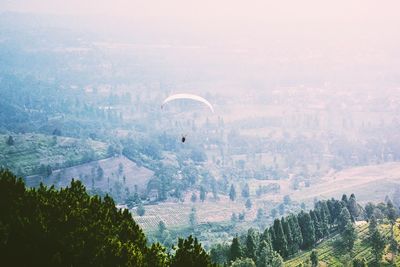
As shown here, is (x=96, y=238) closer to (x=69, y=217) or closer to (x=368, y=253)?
(x=69, y=217)

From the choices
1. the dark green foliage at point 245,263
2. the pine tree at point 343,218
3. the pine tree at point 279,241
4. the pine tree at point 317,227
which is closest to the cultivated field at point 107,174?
the pine tree at point 343,218

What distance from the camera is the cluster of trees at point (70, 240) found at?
23953mm

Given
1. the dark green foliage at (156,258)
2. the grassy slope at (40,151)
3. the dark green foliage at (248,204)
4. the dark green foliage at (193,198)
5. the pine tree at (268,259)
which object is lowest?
the pine tree at (268,259)

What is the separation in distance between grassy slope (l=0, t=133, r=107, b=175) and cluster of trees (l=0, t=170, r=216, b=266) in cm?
12458

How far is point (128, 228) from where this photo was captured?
1131 inches

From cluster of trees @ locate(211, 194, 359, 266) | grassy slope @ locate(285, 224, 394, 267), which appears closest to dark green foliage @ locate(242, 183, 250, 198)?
cluster of trees @ locate(211, 194, 359, 266)

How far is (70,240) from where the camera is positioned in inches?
960

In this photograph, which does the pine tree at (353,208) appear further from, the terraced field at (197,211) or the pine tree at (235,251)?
the terraced field at (197,211)

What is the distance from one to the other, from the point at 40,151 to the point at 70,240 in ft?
488

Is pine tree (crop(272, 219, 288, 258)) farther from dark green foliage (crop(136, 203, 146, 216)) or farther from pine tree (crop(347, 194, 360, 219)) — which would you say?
dark green foliage (crop(136, 203, 146, 216))

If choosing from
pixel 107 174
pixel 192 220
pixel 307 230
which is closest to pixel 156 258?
pixel 307 230

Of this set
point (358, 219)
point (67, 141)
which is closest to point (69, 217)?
point (358, 219)

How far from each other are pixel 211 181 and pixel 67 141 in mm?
46964

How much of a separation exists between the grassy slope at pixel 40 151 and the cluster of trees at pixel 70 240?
12458cm
